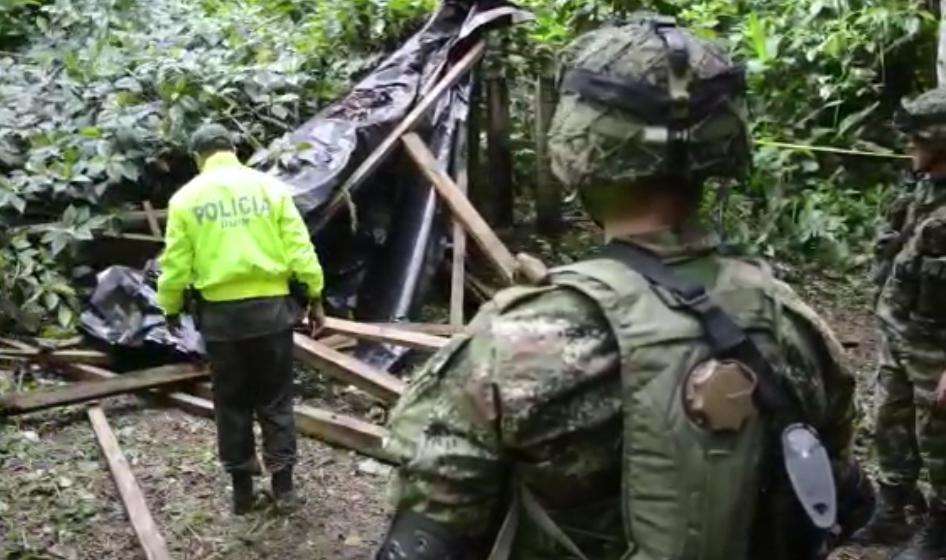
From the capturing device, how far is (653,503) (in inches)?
75.2

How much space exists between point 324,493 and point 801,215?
4.44 meters

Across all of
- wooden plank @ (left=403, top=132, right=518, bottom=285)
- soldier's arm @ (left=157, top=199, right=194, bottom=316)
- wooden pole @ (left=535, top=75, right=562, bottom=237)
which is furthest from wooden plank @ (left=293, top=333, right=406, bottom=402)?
wooden pole @ (left=535, top=75, right=562, bottom=237)

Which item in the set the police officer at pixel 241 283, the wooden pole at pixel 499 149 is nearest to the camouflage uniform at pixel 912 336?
the police officer at pixel 241 283

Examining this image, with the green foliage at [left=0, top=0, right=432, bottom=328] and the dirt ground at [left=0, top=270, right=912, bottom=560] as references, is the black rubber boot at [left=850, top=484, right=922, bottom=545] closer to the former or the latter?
the dirt ground at [left=0, top=270, right=912, bottom=560]

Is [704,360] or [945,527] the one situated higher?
[704,360]

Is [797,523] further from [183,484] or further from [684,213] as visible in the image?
[183,484]

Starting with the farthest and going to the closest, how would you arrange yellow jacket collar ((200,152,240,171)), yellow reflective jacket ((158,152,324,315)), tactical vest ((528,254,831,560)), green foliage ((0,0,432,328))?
1. green foliage ((0,0,432,328))
2. yellow jacket collar ((200,152,240,171))
3. yellow reflective jacket ((158,152,324,315))
4. tactical vest ((528,254,831,560))

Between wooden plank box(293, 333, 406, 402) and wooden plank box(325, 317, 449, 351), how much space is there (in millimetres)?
139

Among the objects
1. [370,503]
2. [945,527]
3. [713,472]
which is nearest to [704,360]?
[713,472]

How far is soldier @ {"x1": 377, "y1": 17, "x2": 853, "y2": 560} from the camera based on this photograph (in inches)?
75.2

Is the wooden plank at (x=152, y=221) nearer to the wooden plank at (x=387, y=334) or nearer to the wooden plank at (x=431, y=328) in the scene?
the wooden plank at (x=387, y=334)

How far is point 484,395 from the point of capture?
1.93 metres

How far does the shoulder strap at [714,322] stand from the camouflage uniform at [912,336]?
9.44 ft

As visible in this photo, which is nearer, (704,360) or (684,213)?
(704,360)
